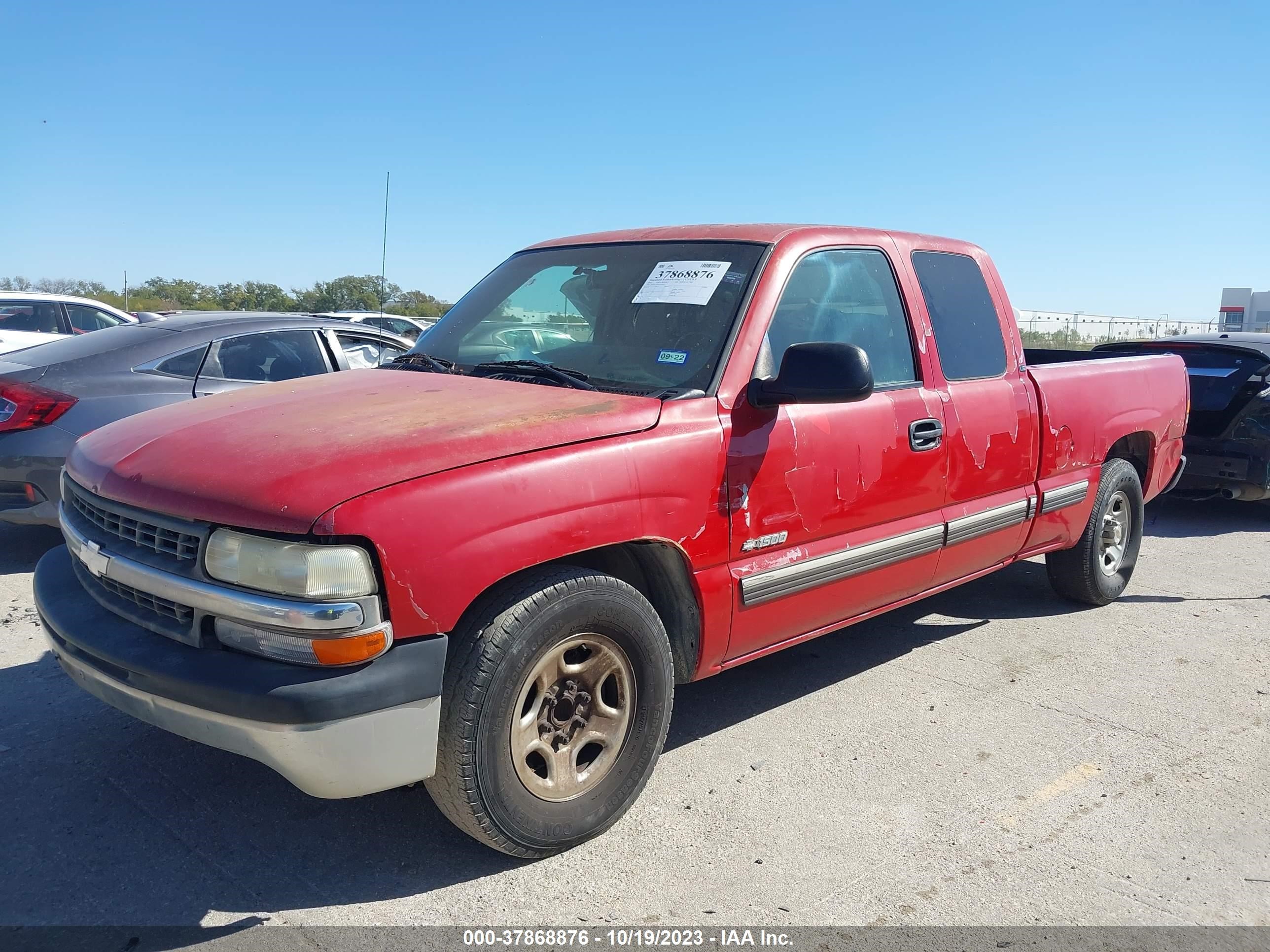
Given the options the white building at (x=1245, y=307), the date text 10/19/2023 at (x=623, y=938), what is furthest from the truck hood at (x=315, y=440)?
the white building at (x=1245, y=307)

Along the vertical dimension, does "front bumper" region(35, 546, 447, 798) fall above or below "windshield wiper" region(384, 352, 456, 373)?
below

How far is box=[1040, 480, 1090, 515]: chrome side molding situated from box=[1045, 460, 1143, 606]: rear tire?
244 mm

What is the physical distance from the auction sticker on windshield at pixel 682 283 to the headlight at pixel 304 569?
168 centimetres

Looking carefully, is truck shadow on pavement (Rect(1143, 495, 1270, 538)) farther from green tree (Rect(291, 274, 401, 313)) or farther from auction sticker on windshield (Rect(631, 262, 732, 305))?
green tree (Rect(291, 274, 401, 313))

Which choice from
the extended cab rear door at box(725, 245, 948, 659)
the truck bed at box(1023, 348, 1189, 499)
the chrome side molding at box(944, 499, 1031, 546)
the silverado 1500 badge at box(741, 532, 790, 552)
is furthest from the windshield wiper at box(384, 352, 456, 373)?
the truck bed at box(1023, 348, 1189, 499)

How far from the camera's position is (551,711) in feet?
9.42

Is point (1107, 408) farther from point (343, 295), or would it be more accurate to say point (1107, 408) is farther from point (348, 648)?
point (343, 295)

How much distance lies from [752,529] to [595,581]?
0.72 m

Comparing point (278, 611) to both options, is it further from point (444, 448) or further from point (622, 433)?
point (622, 433)

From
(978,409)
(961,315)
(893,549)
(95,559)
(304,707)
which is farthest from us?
(961,315)

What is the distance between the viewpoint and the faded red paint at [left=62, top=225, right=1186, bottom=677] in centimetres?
251

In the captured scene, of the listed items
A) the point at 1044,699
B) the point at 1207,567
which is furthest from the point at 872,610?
the point at 1207,567

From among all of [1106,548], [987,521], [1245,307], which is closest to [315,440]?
[987,521]

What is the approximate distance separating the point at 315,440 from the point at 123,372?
3.68 meters
